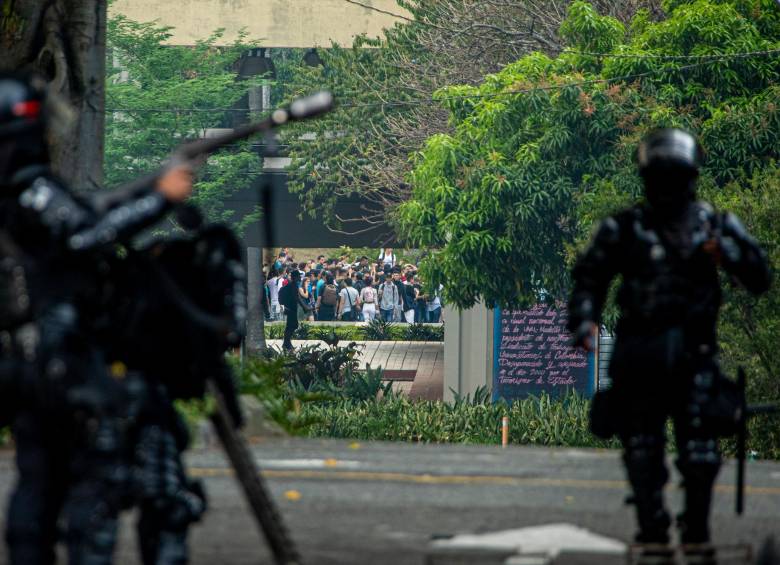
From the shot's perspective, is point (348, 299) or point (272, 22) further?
point (348, 299)

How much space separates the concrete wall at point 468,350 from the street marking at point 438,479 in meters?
21.2

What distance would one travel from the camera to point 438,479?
909 cm

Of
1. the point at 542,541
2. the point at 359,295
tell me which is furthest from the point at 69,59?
the point at 359,295

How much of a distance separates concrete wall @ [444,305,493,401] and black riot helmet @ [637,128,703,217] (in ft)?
80.3

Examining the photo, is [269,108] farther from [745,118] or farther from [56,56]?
[56,56]

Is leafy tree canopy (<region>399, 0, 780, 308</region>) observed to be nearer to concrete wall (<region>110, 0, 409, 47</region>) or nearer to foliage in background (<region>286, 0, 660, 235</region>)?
foliage in background (<region>286, 0, 660, 235</region>)

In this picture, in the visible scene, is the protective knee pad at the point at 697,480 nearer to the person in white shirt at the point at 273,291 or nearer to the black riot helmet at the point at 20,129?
the black riot helmet at the point at 20,129

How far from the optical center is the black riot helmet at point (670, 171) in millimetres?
5953

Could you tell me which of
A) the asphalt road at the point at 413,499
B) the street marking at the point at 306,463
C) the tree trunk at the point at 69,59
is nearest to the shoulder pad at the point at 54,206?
the asphalt road at the point at 413,499

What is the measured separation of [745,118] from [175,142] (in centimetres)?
1739

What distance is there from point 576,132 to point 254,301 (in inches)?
609

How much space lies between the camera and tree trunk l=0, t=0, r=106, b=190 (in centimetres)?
1238

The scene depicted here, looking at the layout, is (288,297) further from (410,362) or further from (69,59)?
(69,59)

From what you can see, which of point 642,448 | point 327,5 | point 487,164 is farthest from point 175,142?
point 642,448
